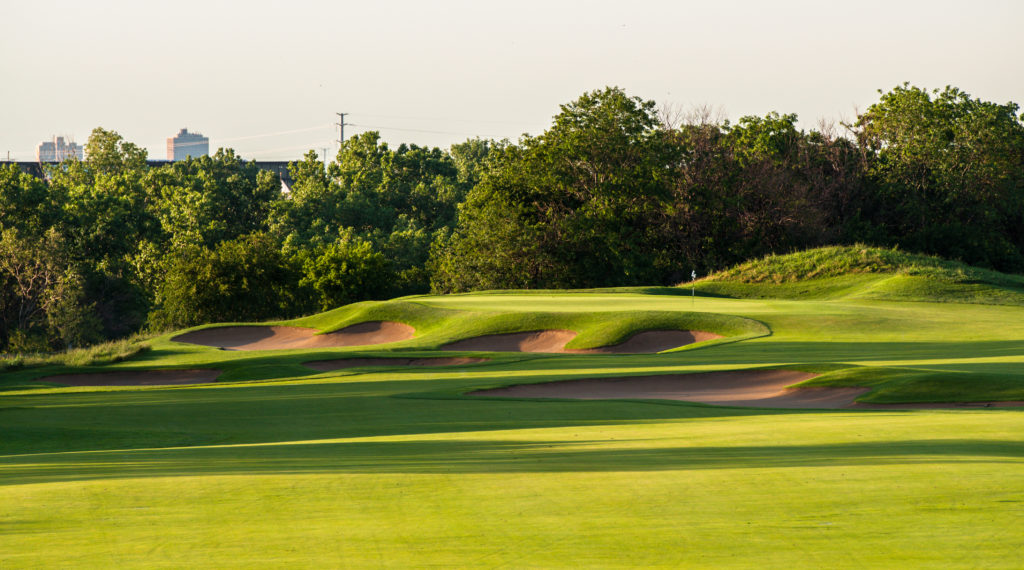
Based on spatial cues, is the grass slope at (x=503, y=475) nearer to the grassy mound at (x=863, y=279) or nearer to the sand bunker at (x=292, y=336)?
the sand bunker at (x=292, y=336)

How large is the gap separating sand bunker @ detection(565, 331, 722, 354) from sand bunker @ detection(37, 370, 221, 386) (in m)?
9.65

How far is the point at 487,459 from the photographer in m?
9.20

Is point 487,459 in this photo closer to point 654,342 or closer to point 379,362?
point 379,362

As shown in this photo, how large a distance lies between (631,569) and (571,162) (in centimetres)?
5286

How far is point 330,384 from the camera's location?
1920 centimetres

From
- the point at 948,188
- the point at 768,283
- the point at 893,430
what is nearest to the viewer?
the point at 893,430

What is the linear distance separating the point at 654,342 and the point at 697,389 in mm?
8676

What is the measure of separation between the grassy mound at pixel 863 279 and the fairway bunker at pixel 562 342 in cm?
1339

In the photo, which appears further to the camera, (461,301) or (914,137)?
(914,137)

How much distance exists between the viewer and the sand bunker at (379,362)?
A: 23.8m

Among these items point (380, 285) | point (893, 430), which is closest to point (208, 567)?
point (893, 430)

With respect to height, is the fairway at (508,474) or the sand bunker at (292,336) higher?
the fairway at (508,474)

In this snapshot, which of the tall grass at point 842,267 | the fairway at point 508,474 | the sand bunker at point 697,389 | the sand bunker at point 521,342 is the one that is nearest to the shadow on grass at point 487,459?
the fairway at point 508,474

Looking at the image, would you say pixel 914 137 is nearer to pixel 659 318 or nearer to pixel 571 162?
pixel 571 162
